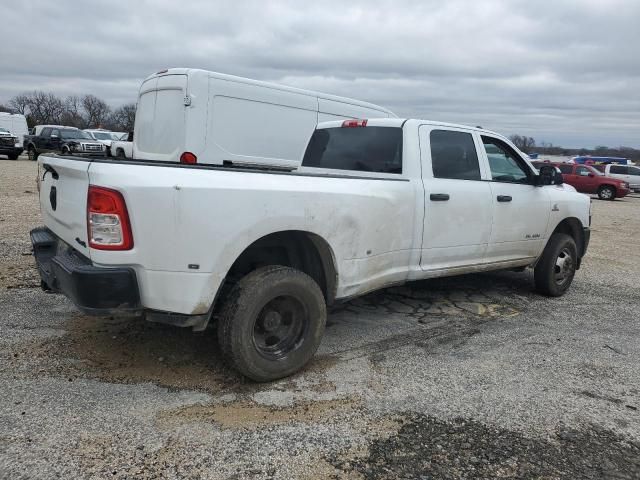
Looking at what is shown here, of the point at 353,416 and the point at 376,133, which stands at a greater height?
the point at 376,133

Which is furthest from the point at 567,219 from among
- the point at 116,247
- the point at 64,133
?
the point at 64,133

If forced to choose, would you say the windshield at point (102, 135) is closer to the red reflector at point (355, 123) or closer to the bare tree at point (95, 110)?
the red reflector at point (355, 123)

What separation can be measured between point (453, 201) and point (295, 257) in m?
1.68

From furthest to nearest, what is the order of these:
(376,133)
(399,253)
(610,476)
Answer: (376,133)
(399,253)
(610,476)

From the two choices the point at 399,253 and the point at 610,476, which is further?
the point at 399,253

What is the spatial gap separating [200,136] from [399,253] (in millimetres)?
3981

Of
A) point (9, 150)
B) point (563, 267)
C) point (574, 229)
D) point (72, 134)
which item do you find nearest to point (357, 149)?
point (563, 267)

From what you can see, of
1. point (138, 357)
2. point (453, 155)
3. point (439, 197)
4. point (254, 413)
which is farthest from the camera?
point (453, 155)

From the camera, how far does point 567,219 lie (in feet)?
21.7

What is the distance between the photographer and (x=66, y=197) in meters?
3.63

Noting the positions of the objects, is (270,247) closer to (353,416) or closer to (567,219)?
(353,416)

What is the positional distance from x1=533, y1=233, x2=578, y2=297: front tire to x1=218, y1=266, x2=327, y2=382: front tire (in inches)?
138

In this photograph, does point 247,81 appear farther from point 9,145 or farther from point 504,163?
point 9,145

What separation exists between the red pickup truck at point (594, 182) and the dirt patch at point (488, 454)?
25291 millimetres
